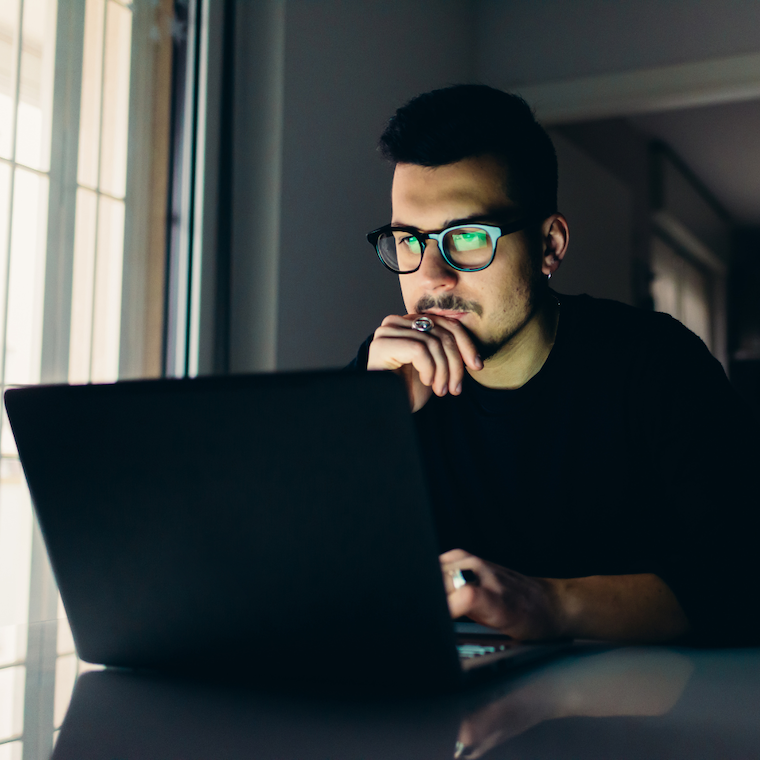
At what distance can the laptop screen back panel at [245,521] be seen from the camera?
0.51 metres

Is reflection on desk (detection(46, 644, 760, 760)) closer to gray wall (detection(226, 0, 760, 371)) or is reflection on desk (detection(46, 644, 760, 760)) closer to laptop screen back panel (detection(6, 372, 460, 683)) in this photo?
laptop screen back panel (detection(6, 372, 460, 683))

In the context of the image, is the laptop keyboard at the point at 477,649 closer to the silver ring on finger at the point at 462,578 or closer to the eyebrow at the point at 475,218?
the silver ring on finger at the point at 462,578

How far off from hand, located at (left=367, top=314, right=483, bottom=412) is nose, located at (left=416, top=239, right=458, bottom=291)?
83mm

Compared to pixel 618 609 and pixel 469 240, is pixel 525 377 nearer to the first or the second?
pixel 469 240

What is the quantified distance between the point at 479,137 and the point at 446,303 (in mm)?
261

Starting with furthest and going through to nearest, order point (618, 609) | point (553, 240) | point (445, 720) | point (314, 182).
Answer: point (314, 182) → point (553, 240) → point (618, 609) → point (445, 720)

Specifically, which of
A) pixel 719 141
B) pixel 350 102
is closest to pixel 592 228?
pixel 350 102

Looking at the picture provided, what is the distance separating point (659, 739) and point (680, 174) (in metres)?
5.77

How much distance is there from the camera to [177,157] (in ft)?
7.38

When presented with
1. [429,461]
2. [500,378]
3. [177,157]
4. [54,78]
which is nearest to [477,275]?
[500,378]

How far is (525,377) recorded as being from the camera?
129 cm

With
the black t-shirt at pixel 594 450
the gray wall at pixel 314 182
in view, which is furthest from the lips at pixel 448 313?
the gray wall at pixel 314 182

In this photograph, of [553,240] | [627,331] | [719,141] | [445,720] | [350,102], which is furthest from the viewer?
[719,141]

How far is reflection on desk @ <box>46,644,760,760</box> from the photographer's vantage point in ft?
1.49
